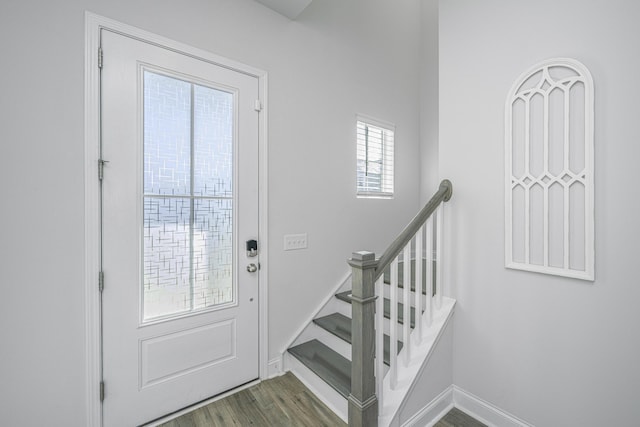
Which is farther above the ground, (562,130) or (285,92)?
(285,92)

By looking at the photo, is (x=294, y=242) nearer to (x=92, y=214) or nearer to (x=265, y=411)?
(x=265, y=411)

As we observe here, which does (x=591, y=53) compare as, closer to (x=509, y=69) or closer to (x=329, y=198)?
(x=509, y=69)

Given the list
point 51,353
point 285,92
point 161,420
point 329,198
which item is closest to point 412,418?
point 161,420

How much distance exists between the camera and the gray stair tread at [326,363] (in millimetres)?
1826

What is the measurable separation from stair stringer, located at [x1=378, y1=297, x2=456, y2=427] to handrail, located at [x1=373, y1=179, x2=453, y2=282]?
65 centimetres

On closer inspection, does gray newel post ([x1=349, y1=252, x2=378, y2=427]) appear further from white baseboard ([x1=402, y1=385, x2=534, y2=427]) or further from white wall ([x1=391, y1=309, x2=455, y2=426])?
white baseboard ([x1=402, y1=385, x2=534, y2=427])

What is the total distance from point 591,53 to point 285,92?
1904mm

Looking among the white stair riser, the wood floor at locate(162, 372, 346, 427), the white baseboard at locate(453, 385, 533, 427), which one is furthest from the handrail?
the white baseboard at locate(453, 385, 533, 427)

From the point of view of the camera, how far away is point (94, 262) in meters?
1.52

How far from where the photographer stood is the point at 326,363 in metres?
2.07

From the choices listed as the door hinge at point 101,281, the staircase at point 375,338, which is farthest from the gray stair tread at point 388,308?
the door hinge at point 101,281

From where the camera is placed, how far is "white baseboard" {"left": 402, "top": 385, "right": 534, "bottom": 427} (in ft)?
5.46

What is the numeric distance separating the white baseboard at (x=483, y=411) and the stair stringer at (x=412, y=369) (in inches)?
18.3

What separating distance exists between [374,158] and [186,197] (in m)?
2.03
